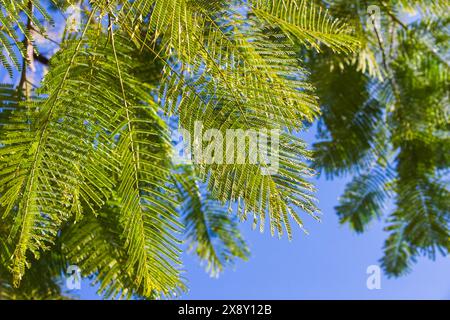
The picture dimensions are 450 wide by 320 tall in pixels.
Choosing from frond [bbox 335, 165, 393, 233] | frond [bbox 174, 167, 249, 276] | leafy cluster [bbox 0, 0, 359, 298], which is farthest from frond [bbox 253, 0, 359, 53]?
frond [bbox 335, 165, 393, 233]

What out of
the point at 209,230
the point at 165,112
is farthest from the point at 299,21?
the point at 209,230

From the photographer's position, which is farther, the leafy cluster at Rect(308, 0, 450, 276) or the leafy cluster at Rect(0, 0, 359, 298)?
the leafy cluster at Rect(308, 0, 450, 276)

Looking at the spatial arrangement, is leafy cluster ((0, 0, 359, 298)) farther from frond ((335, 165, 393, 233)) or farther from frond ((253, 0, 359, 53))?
frond ((335, 165, 393, 233))

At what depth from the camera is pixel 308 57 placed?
4.38ft

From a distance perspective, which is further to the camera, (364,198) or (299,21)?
(364,198)

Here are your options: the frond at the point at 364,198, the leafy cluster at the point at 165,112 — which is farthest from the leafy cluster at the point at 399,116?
the leafy cluster at the point at 165,112

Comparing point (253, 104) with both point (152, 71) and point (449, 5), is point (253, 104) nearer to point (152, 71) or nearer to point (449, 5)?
point (152, 71)

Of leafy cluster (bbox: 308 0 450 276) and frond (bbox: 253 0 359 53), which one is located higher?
leafy cluster (bbox: 308 0 450 276)

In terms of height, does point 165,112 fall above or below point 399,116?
below

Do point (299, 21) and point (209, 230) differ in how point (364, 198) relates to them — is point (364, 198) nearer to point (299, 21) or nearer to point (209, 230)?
point (209, 230)

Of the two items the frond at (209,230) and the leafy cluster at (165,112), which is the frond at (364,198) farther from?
the leafy cluster at (165,112)

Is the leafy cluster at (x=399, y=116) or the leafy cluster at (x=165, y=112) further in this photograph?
the leafy cluster at (x=399, y=116)
